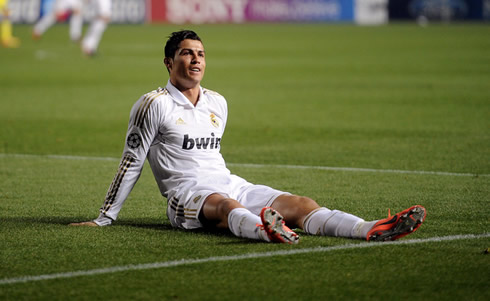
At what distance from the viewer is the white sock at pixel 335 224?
600cm

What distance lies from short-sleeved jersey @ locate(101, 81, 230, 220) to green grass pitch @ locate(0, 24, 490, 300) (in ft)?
1.04

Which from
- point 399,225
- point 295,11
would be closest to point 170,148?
point 399,225

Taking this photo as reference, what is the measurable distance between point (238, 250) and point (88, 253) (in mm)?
879

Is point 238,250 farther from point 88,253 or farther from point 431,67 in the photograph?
point 431,67

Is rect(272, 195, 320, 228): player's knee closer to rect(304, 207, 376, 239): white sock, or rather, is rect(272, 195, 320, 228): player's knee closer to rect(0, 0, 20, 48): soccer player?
rect(304, 207, 376, 239): white sock

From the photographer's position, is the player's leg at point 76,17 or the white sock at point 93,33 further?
the player's leg at point 76,17

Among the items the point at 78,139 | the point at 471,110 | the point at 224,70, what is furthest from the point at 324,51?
the point at 78,139

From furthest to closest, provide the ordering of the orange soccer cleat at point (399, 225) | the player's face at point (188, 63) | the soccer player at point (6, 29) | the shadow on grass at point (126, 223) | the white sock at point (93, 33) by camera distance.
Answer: the soccer player at point (6, 29), the white sock at point (93, 33), the player's face at point (188, 63), the shadow on grass at point (126, 223), the orange soccer cleat at point (399, 225)

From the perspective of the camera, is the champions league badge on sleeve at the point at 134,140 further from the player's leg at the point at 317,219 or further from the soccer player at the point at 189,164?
the player's leg at the point at 317,219

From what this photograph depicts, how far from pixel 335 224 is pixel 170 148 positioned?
4.14ft

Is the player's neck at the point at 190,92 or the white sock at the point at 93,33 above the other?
the player's neck at the point at 190,92

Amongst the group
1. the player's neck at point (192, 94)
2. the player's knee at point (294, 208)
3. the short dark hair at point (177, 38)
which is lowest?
the player's knee at point (294, 208)

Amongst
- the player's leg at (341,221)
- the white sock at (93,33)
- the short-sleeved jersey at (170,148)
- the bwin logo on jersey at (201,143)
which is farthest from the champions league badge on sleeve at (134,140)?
the white sock at (93,33)

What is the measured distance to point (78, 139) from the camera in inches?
485
